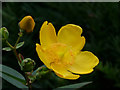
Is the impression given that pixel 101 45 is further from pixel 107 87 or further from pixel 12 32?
pixel 12 32

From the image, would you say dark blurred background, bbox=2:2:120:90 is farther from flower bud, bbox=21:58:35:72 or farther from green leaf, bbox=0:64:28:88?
flower bud, bbox=21:58:35:72

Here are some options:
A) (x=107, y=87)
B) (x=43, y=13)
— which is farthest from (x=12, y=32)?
(x=107, y=87)

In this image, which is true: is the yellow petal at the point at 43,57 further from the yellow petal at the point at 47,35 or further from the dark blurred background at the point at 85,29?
the dark blurred background at the point at 85,29

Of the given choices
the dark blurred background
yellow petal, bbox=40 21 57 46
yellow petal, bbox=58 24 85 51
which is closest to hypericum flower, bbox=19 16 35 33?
yellow petal, bbox=40 21 57 46

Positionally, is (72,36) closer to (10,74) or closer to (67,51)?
(67,51)

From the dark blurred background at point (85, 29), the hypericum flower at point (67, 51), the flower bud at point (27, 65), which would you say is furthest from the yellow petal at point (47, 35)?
the dark blurred background at point (85, 29)

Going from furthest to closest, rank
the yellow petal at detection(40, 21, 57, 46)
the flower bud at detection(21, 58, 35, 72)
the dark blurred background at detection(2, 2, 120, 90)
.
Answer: the dark blurred background at detection(2, 2, 120, 90)
the yellow petal at detection(40, 21, 57, 46)
the flower bud at detection(21, 58, 35, 72)
